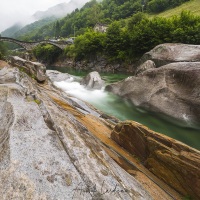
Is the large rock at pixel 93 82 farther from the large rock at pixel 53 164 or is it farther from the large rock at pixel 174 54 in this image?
the large rock at pixel 53 164

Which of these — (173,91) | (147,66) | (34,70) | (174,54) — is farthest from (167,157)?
(174,54)

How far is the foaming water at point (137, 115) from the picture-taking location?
1277 cm

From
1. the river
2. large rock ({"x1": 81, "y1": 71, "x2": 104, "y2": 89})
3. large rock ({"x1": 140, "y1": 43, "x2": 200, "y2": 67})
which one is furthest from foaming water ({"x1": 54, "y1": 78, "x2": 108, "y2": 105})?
large rock ({"x1": 140, "y1": 43, "x2": 200, "y2": 67})

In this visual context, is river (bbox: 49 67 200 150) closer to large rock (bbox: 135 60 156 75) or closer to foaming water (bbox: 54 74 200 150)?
foaming water (bbox: 54 74 200 150)

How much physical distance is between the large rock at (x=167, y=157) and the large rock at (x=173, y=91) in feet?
24.5

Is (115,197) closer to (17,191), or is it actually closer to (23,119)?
(17,191)

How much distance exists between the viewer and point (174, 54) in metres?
22.9

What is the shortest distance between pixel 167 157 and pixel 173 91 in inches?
376

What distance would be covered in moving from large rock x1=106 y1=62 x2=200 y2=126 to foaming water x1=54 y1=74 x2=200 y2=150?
0.64m

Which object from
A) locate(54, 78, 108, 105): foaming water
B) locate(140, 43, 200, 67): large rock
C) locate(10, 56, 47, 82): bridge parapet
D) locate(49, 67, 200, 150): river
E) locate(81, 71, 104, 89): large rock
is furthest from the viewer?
locate(81, 71, 104, 89): large rock

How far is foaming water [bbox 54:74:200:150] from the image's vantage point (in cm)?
1277

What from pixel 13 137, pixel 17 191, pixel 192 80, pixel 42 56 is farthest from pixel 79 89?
pixel 42 56

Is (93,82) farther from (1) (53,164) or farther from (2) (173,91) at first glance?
(1) (53,164)

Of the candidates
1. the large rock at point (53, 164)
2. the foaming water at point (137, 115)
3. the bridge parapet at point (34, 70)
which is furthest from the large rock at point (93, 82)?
the large rock at point (53, 164)
